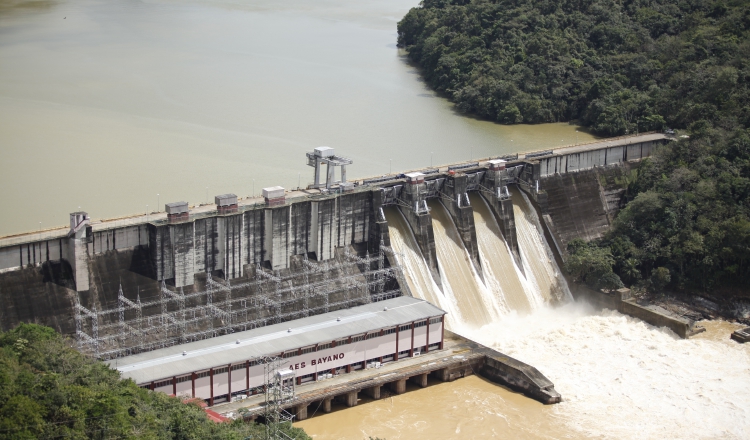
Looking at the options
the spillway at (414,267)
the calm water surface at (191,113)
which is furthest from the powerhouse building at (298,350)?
the calm water surface at (191,113)

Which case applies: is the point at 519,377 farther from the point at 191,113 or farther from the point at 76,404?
the point at 191,113

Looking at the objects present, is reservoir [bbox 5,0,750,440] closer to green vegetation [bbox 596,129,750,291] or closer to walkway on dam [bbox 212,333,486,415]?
walkway on dam [bbox 212,333,486,415]

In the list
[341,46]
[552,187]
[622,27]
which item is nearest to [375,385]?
[552,187]

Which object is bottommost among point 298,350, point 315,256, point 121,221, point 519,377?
point 519,377

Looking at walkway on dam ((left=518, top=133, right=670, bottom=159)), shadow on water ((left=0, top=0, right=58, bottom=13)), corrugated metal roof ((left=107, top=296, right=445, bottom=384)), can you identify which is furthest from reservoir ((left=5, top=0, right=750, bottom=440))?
shadow on water ((left=0, top=0, right=58, bottom=13))

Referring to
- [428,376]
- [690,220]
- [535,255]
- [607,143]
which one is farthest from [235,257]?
[607,143]

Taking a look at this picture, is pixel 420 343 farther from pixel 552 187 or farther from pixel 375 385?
pixel 552 187
